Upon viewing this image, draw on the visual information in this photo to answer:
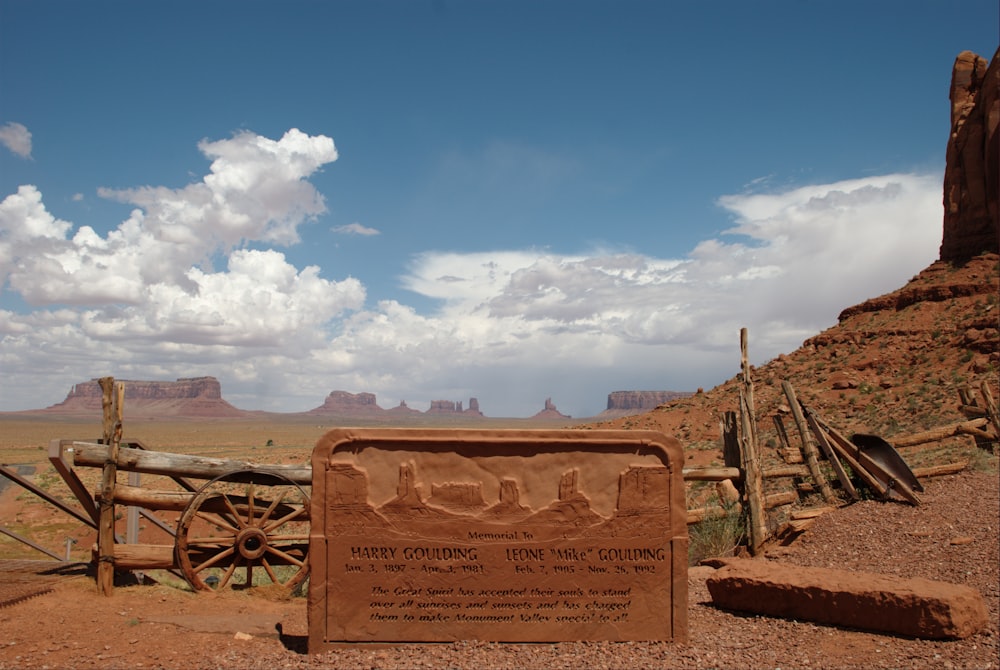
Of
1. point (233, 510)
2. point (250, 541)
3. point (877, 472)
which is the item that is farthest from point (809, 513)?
point (233, 510)

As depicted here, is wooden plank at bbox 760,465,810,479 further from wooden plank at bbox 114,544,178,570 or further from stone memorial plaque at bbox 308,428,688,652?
wooden plank at bbox 114,544,178,570

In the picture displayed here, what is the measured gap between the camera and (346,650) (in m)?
5.48

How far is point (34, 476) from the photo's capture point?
27.8 m

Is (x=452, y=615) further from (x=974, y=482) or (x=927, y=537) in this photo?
(x=974, y=482)

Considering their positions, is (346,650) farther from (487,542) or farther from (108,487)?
(108,487)

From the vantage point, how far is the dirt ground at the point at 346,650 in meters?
5.25

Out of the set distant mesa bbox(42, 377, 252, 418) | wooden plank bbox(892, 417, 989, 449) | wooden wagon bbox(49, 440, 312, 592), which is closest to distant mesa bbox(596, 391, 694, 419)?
distant mesa bbox(42, 377, 252, 418)

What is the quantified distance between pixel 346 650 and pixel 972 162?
4683 centimetres

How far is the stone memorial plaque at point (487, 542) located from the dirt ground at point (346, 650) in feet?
0.70

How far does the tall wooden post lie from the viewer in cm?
742

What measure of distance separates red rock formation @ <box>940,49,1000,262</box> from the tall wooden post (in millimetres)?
42554

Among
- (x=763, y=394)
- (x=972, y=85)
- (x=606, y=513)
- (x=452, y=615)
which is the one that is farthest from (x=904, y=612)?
(x=972, y=85)

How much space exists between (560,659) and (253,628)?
280 cm

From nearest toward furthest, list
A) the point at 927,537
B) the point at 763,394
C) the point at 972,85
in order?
the point at 927,537 < the point at 763,394 < the point at 972,85
